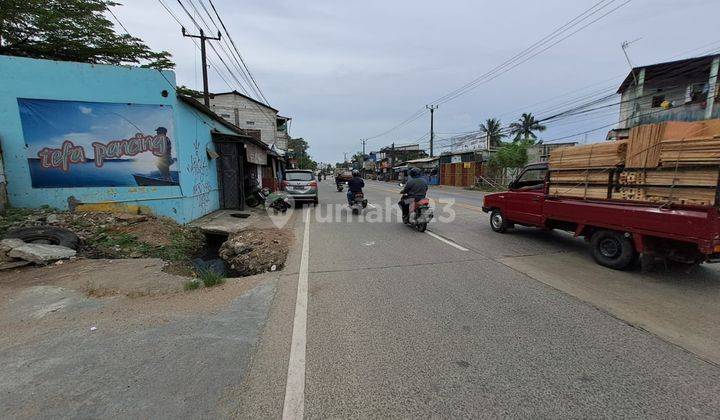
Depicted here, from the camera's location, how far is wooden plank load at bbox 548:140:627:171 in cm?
566

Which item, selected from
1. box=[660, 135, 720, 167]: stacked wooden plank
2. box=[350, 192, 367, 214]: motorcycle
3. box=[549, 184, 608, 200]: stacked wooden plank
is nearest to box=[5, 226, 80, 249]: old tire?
box=[350, 192, 367, 214]: motorcycle

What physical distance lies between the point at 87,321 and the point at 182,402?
7.74 ft

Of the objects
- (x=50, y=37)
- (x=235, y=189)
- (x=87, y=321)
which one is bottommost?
(x=87, y=321)

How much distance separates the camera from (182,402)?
2.46 meters

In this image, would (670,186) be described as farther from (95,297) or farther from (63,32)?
(63,32)

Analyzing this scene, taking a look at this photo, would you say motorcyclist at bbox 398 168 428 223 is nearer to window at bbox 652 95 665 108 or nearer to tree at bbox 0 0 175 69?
tree at bbox 0 0 175 69

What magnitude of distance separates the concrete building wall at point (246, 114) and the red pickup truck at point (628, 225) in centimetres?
3320

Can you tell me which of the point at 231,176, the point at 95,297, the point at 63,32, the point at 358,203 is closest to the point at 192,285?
the point at 95,297

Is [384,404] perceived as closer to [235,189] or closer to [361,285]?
[361,285]

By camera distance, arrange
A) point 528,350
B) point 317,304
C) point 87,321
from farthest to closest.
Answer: point 317,304 → point 87,321 → point 528,350

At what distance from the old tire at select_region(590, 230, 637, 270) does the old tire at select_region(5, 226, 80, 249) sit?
10267 millimetres

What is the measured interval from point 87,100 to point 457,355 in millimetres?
10865

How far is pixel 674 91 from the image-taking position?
21.1 meters

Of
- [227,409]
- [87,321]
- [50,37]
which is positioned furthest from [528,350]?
[50,37]
